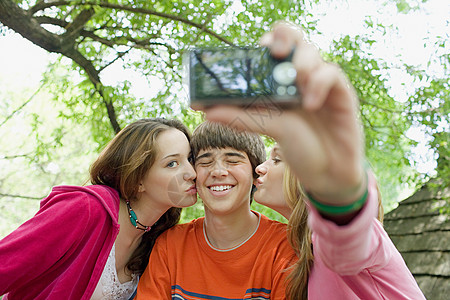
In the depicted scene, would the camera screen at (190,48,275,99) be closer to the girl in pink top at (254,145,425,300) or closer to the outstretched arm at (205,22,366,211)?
the outstretched arm at (205,22,366,211)

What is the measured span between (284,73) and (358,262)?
18.8 inches

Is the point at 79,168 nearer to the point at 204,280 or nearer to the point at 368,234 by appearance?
the point at 204,280

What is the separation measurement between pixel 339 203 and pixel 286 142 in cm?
17

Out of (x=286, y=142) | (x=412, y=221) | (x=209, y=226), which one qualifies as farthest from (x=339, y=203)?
(x=412, y=221)

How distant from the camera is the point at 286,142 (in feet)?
2.70

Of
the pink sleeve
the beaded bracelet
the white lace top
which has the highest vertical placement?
the beaded bracelet

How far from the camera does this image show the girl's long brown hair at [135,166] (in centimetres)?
234

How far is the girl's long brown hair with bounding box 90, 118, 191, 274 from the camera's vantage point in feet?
7.68

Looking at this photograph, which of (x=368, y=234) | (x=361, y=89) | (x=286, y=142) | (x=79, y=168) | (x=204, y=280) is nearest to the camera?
(x=286, y=142)

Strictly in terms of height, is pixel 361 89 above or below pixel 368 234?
below

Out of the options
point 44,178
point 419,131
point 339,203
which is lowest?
point 44,178

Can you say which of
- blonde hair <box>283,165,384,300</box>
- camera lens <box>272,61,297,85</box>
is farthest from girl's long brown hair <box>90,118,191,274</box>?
camera lens <box>272,61,297,85</box>

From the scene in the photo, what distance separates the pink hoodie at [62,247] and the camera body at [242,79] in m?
1.39

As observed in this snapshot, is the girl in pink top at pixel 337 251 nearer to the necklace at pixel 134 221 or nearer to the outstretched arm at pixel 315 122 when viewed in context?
the outstretched arm at pixel 315 122
